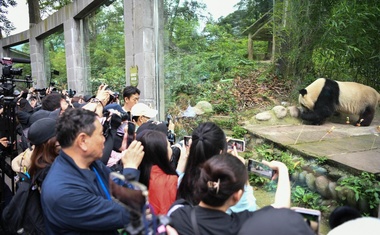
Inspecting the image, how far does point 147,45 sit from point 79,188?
13.9 feet

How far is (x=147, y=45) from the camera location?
516cm

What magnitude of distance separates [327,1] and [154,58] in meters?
3.05

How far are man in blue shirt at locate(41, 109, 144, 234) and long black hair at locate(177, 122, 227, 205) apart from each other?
0.41 meters

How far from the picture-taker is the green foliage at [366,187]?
240 cm

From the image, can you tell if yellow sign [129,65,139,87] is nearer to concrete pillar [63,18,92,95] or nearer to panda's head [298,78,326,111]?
concrete pillar [63,18,92,95]

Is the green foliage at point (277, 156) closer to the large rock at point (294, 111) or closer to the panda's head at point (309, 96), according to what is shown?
the large rock at point (294, 111)

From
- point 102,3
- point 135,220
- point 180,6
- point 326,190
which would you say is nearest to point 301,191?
point 326,190

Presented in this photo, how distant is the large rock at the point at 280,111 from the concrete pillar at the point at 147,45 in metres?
2.22

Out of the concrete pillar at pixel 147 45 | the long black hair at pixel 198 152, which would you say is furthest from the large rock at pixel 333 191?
the concrete pillar at pixel 147 45

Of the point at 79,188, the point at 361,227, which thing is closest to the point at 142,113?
the point at 79,188

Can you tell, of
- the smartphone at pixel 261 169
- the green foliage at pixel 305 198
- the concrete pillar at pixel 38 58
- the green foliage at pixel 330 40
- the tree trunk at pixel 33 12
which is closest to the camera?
the smartphone at pixel 261 169

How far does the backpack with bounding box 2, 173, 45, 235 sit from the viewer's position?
1581mm

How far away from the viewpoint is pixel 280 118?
15.4 ft

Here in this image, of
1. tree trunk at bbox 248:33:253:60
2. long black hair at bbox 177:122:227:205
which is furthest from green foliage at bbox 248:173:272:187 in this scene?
tree trunk at bbox 248:33:253:60
